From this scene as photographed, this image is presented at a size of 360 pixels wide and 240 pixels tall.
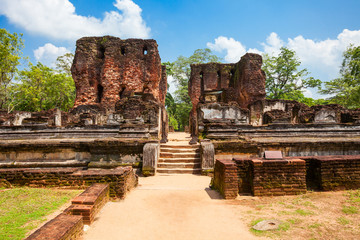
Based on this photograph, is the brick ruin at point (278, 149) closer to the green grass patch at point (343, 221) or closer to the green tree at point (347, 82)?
the green grass patch at point (343, 221)

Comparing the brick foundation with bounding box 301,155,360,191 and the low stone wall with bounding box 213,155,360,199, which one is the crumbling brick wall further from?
the brick foundation with bounding box 301,155,360,191

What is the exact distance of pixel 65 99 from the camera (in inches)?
1089

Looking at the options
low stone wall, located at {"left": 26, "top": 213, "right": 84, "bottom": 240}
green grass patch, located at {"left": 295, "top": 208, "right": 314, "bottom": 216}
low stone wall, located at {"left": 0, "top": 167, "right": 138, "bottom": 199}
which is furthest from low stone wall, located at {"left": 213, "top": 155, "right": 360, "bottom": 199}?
low stone wall, located at {"left": 26, "top": 213, "right": 84, "bottom": 240}

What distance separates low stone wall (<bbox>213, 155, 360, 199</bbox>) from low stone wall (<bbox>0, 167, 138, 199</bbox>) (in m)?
1.96

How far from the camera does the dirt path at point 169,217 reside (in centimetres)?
256

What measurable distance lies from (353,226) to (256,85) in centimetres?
1700

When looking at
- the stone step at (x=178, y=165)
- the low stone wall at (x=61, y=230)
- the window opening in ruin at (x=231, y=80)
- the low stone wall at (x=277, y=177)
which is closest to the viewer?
the low stone wall at (x=61, y=230)

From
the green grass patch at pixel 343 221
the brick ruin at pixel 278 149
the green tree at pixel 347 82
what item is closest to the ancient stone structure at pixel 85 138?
the brick ruin at pixel 278 149

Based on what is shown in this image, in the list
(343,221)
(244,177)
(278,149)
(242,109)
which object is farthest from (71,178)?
(242,109)

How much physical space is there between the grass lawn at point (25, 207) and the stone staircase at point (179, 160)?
9.49ft

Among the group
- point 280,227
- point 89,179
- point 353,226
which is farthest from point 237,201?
point 89,179

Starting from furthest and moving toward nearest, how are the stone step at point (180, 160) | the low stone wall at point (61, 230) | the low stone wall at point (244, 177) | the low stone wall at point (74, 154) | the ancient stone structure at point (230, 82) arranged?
the ancient stone structure at point (230, 82), the stone step at point (180, 160), the low stone wall at point (74, 154), the low stone wall at point (244, 177), the low stone wall at point (61, 230)

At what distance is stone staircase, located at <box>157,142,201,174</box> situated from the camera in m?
6.07

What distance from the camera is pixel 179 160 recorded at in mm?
6543
